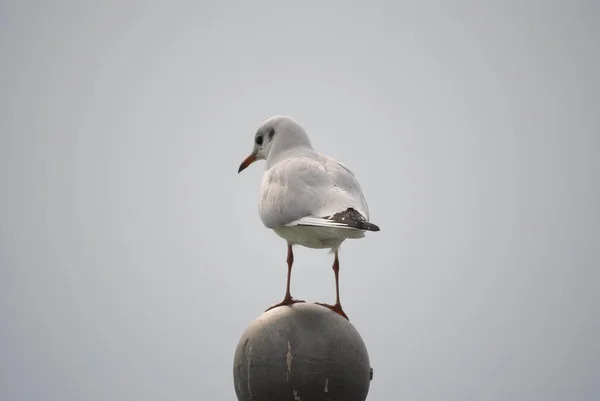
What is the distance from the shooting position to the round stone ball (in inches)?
350

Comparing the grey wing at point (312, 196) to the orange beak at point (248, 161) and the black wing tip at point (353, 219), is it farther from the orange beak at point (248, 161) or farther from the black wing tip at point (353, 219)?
the orange beak at point (248, 161)

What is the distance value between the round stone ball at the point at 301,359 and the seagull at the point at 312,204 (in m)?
0.80

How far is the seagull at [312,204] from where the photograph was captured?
8867 mm

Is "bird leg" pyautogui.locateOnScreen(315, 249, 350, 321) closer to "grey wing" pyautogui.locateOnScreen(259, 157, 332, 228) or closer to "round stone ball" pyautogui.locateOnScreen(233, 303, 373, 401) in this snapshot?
"round stone ball" pyautogui.locateOnScreen(233, 303, 373, 401)

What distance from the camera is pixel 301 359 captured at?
29.2ft

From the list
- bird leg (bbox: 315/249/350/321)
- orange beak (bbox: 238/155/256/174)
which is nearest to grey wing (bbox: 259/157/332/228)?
bird leg (bbox: 315/249/350/321)

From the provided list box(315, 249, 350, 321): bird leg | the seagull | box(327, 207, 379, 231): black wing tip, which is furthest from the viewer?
box(315, 249, 350, 321): bird leg

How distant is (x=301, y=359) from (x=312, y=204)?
6.37 feet

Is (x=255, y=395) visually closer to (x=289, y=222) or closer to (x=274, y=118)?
(x=289, y=222)

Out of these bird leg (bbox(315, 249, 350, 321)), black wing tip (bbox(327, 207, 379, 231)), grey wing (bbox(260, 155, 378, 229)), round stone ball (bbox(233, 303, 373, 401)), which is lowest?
round stone ball (bbox(233, 303, 373, 401))

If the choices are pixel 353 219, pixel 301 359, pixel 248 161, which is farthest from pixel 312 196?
pixel 248 161

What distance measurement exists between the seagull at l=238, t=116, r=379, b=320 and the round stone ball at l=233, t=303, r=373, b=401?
31.4 inches

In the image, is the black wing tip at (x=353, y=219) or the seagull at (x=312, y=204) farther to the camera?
the seagull at (x=312, y=204)

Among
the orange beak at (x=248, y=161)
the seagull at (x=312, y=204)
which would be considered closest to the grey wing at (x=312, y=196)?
the seagull at (x=312, y=204)
